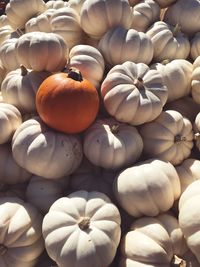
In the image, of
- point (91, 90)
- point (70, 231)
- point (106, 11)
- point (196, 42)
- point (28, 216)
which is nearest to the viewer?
point (70, 231)

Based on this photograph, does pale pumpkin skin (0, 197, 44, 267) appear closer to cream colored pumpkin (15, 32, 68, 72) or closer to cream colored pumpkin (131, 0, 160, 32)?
cream colored pumpkin (15, 32, 68, 72)

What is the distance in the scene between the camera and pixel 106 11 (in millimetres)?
2828

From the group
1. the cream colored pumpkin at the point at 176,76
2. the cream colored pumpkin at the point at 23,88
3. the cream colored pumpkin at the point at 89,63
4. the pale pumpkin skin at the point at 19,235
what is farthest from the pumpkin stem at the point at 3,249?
the cream colored pumpkin at the point at 176,76

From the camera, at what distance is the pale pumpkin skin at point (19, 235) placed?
205 cm

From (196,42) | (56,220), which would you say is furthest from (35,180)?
(196,42)

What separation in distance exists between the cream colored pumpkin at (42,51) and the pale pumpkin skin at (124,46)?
350 mm

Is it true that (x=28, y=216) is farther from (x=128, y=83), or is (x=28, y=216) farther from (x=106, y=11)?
(x=106, y=11)

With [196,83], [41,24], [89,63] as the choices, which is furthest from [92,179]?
[41,24]

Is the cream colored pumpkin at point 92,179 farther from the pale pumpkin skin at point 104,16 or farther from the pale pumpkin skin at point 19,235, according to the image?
the pale pumpkin skin at point 104,16

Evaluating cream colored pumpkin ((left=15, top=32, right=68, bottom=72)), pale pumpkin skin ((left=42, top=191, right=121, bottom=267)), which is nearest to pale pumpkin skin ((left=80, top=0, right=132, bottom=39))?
cream colored pumpkin ((left=15, top=32, right=68, bottom=72))

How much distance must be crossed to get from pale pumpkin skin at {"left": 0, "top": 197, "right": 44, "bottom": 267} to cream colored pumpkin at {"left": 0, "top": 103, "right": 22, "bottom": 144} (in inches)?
17.4

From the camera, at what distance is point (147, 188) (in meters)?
2.18

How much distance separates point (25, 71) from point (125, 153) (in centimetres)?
88

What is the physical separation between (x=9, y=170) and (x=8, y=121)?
0.32 metres
